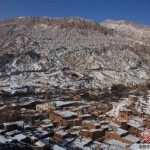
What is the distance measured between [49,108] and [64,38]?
5226 centimetres

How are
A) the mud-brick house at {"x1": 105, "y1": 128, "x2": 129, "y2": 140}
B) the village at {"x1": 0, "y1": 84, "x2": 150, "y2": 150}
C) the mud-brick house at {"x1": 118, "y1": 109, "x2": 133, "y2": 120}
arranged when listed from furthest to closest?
the mud-brick house at {"x1": 118, "y1": 109, "x2": 133, "y2": 120}
the mud-brick house at {"x1": 105, "y1": 128, "x2": 129, "y2": 140}
the village at {"x1": 0, "y1": 84, "x2": 150, "y2": 150}

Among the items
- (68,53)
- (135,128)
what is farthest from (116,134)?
(68,53)

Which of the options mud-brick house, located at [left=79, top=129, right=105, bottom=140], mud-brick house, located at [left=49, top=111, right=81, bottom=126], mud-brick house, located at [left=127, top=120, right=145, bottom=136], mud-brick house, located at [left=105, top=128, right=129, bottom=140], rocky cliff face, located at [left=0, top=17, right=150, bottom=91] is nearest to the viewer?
mud-brick house, located at [left=105, top=128, right=129, bottom=140]

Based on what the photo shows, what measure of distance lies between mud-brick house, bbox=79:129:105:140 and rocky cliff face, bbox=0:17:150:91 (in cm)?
2574

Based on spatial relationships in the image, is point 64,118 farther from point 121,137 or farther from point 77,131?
point 121,137

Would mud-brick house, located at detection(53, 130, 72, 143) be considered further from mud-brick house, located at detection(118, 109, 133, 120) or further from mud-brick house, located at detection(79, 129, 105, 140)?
mud-brick house, located at detection(118, 109, 133, 120)

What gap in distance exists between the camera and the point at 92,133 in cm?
2281

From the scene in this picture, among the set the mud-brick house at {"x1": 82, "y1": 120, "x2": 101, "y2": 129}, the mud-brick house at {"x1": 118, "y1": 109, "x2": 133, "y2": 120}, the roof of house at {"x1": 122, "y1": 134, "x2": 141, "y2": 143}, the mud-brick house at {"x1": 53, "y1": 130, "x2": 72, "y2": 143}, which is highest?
the mud-brick house at {"x1": 118, "y1": 109, "x2": 133, "y2": 120}

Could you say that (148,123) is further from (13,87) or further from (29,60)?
(29,60)

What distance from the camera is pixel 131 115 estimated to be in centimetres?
2911

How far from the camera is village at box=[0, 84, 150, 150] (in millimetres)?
20484

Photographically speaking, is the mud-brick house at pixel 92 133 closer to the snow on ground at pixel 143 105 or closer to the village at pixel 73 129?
the village at pixel 73 129

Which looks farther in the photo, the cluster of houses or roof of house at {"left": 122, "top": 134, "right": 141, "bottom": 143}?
roof of house at {"left": 122, "top": 134, "right": 141, "bottom": 143}

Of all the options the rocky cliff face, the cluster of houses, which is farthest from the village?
the rocky cliff face
